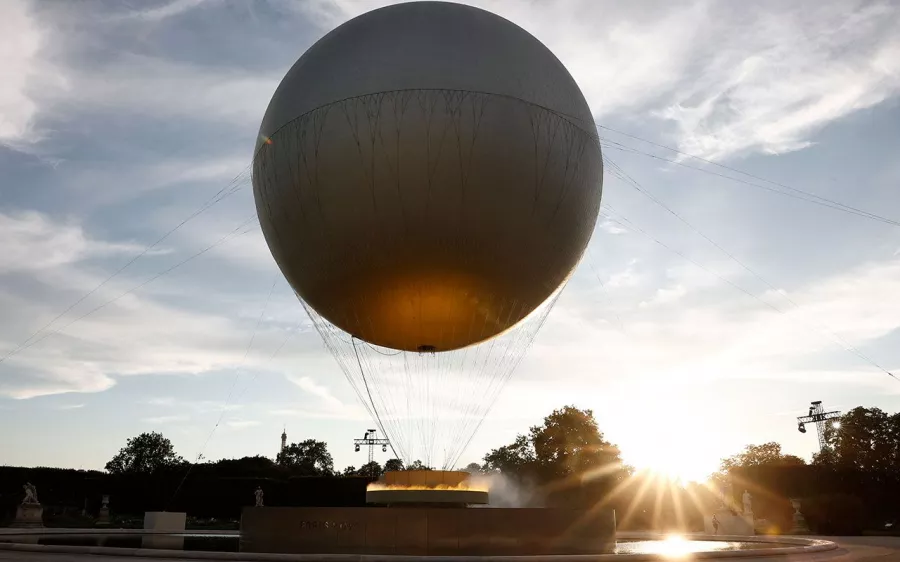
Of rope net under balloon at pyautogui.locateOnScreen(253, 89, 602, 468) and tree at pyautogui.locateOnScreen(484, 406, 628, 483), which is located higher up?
rope net under balloon at pyautogui.locateOnScreen(253, 89, 602, 468)

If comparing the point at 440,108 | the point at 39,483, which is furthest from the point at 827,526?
the point at 39,483

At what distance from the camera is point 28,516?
36.2 meters

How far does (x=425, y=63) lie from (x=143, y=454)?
116 metres

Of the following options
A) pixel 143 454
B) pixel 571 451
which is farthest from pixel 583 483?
pixel 143 454

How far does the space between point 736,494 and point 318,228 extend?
61.8 meters

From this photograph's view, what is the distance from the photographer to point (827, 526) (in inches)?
1513

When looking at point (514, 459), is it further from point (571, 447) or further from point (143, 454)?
point (143, 454)

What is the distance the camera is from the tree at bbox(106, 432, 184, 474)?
112m

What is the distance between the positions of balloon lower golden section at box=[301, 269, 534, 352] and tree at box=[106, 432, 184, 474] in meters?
105

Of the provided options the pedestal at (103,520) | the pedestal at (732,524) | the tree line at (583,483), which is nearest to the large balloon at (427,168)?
the pedestal at (732,524)

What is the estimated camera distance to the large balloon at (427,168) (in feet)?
51.6

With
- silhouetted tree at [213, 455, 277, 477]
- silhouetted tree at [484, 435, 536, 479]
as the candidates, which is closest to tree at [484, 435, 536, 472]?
silhouetted tree at [484, 435, 536, 479]

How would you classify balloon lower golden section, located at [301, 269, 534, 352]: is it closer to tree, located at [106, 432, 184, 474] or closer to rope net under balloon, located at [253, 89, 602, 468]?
rope net under balloon, located at [253, 89, 602, 468]

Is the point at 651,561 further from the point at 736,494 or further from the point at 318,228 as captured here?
the point at 736,494
